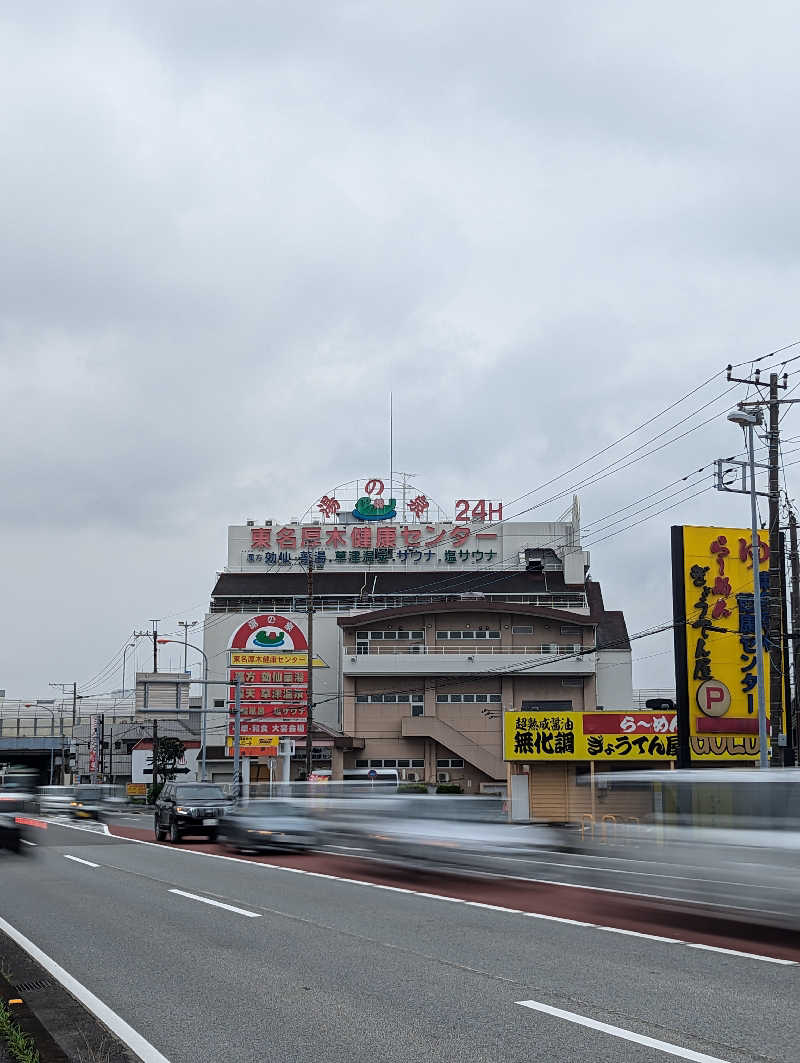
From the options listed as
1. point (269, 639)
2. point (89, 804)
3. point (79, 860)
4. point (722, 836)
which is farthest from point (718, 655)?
point (269, 639)

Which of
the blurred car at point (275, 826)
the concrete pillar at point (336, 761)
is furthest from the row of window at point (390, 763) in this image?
the blurred car at point (275, 826)

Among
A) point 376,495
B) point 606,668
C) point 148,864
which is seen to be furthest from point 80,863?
point 376,495

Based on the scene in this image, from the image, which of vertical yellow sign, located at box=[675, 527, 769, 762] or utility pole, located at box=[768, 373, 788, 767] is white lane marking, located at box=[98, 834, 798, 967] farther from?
vertical yellow sign, located at box=[675, 527, 769, 762]

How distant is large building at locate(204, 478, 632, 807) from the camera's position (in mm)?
66750

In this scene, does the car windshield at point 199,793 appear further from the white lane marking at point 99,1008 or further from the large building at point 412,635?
the large building at point 412,635

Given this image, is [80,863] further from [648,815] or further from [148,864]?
[648,815]

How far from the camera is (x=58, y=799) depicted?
176ft

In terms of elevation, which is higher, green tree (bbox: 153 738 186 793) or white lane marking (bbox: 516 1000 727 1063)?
white lane marking (bbox: 516 1000 727 1063)

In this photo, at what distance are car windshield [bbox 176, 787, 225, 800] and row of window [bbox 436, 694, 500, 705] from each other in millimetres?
40941

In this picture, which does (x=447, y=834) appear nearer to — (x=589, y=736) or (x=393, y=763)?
(x=589, y=736)

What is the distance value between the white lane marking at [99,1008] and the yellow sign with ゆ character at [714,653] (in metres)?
31.6

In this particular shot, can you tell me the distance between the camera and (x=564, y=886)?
17.4 meters

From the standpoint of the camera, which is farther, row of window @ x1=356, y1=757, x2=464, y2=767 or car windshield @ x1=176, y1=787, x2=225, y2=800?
row of window @ x1=356, y1=757, x2=464, y2=767

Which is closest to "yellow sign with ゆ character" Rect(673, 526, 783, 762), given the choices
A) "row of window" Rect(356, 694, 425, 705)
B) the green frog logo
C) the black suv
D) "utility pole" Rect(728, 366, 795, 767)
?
"utility pole" Rect(728, 366, 795, 767)
